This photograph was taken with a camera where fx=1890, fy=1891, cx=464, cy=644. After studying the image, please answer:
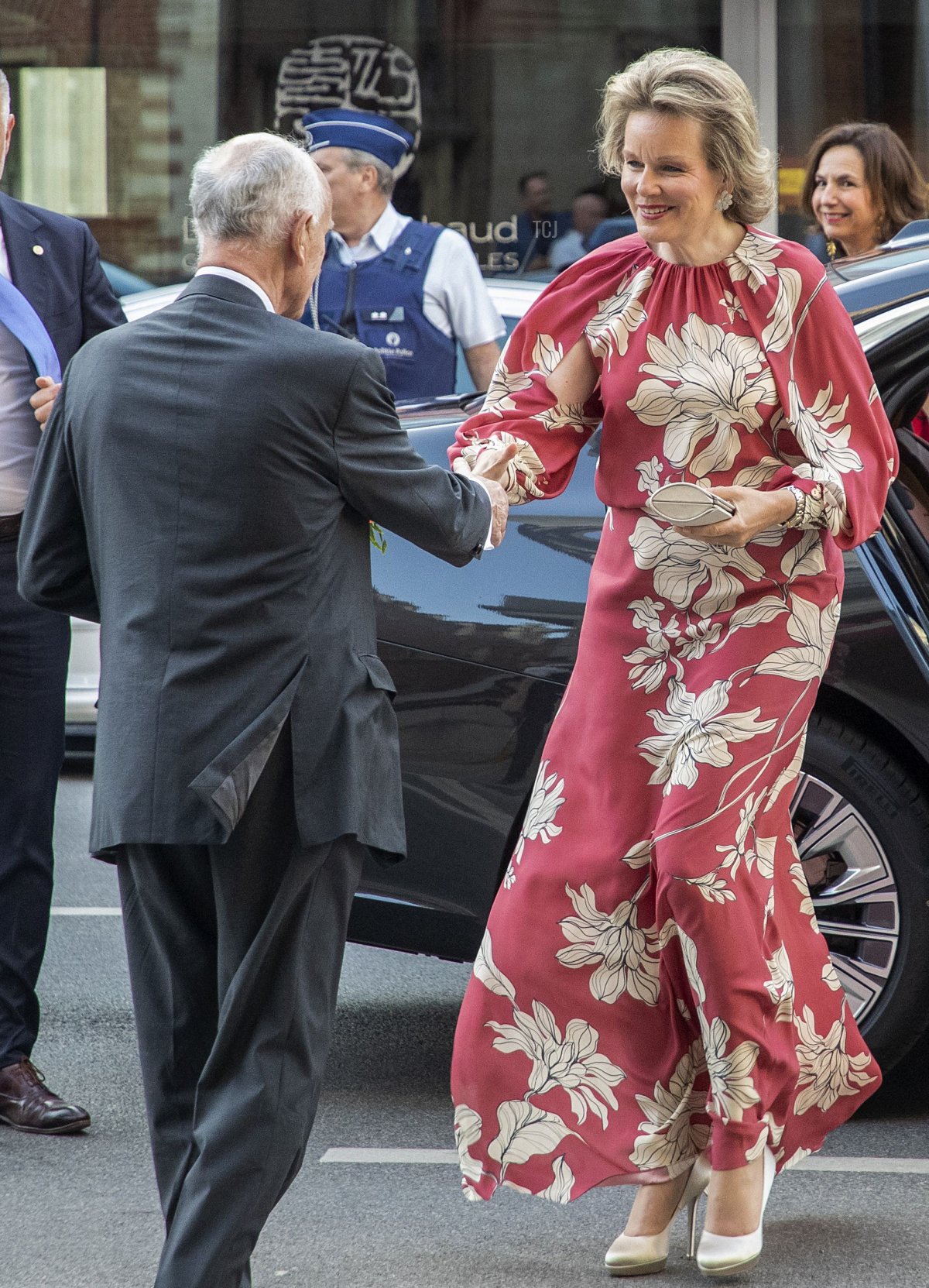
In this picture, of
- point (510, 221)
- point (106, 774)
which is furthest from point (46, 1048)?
point (510, 221)

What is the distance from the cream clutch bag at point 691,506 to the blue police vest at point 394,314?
8.12ft

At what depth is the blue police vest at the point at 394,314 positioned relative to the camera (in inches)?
206

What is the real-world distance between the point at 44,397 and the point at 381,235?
1972 millimetres

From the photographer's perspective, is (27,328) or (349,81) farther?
(349,81)

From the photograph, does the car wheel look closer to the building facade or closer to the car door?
the car door

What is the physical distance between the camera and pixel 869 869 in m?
3.59

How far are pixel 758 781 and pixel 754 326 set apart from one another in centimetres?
72

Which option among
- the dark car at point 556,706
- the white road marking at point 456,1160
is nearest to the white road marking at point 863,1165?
the white road marking at point 456,1160

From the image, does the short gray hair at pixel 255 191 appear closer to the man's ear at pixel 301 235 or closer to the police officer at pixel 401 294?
the man's ear at pixel 301 235

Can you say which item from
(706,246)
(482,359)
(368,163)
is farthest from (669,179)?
(368,163)

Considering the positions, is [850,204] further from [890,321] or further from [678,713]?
[678,713]

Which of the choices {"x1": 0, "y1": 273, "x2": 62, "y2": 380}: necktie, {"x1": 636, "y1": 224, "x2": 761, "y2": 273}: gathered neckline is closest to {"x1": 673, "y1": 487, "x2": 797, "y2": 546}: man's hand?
{"x1": 636, "y1": 224, "x2": 761, "y2": 273}: gathered neckline

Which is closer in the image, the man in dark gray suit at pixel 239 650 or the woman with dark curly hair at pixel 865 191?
the man in dark gray suit at pixel 239 650

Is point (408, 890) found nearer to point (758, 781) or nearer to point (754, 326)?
point (758, 781)
